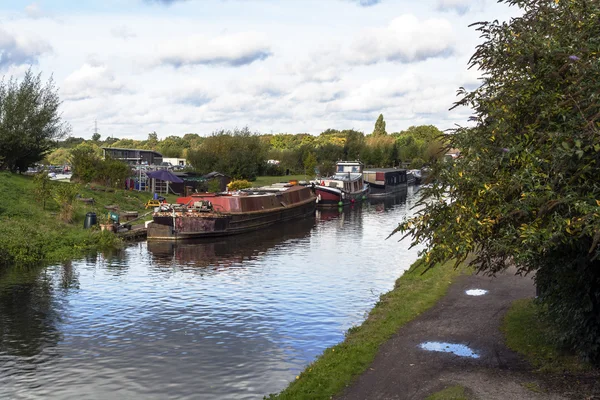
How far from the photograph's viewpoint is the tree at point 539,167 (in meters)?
9.95

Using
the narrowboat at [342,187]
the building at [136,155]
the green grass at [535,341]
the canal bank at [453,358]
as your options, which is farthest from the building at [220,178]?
the green grass at [535,341]

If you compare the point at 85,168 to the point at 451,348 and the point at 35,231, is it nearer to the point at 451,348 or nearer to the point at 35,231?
the point at 35,231

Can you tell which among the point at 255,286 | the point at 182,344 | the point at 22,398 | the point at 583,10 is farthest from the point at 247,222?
the point at 583,10

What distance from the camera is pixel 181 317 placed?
21031 millimetres

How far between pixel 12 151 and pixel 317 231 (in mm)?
25213

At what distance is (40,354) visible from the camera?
17125mm

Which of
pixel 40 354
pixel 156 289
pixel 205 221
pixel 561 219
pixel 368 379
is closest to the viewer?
pixel 561 219

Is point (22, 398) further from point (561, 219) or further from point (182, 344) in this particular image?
point (561, 219)

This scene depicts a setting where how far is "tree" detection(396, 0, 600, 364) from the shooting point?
9953 mm

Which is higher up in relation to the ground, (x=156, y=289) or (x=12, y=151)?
(x=12, y=151)

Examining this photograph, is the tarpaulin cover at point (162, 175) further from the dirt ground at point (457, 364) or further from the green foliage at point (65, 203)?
the dirt ground at point (457, 364)

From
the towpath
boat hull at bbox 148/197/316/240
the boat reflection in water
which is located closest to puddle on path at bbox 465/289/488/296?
the towpath

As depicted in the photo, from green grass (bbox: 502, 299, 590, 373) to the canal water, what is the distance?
5123 mm

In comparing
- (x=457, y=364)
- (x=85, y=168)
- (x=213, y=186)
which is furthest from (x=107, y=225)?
(x=457, y=364)
